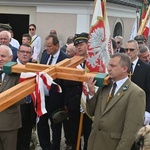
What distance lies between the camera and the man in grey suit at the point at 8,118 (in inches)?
153

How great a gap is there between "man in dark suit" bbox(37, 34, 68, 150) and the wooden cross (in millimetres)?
1232

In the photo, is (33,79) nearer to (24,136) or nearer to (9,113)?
(9,113)

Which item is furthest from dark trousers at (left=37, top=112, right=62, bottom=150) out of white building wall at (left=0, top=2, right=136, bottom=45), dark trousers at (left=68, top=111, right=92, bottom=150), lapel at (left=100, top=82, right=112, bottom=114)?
white building wall at (left=0, top=2, right=136, bottom=45)

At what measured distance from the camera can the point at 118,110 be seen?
3467mm

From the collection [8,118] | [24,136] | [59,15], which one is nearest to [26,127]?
[24,136]

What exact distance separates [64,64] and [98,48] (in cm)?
96

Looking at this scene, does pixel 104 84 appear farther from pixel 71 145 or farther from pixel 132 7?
pixel 132 7

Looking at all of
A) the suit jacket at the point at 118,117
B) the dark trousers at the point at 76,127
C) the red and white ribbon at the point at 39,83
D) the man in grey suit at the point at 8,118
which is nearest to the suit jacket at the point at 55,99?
the dark trousers at the point at 76,127

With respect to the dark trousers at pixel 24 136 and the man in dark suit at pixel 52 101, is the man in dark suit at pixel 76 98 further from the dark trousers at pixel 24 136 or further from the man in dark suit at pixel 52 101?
the dark trousers at pixel 24 136

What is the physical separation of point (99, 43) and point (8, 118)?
1.61 m

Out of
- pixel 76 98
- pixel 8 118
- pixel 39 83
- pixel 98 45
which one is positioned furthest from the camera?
pixel 76 98

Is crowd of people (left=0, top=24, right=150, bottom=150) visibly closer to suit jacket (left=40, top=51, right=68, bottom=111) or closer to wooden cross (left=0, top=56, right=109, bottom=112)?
suit jacket (left=40, top=51, right=68, bottom=111)

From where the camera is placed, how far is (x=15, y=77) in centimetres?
394

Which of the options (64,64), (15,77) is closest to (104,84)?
(64,64)
